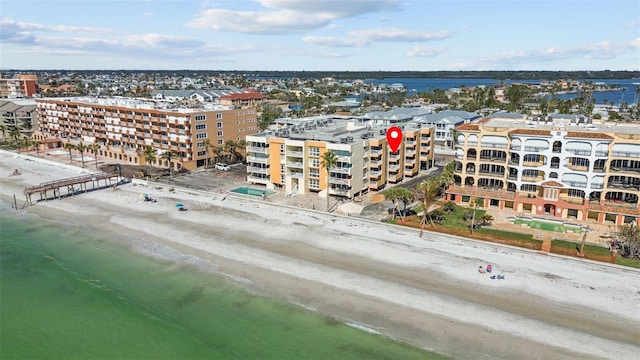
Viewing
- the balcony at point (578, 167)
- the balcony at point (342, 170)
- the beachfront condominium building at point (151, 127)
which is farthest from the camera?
the beachfront condominium building at point (151, 127)

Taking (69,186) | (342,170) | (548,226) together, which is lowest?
(548,226)

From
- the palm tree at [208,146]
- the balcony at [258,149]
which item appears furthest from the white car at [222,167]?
the balcony at [258,149]

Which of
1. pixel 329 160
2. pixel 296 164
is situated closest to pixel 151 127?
pixel 296 164

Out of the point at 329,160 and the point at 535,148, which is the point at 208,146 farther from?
the point at 535,148

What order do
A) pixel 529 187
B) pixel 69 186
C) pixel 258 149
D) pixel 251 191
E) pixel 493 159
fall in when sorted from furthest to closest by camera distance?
pixel 69 186 < pixel 258 149 < pixel 251 191 < pixel 493 159 < pixel 529 187

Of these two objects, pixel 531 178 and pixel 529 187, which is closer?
pixel 531 178

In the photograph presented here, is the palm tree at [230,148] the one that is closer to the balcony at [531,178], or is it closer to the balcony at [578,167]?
the balcony at [531,178]
